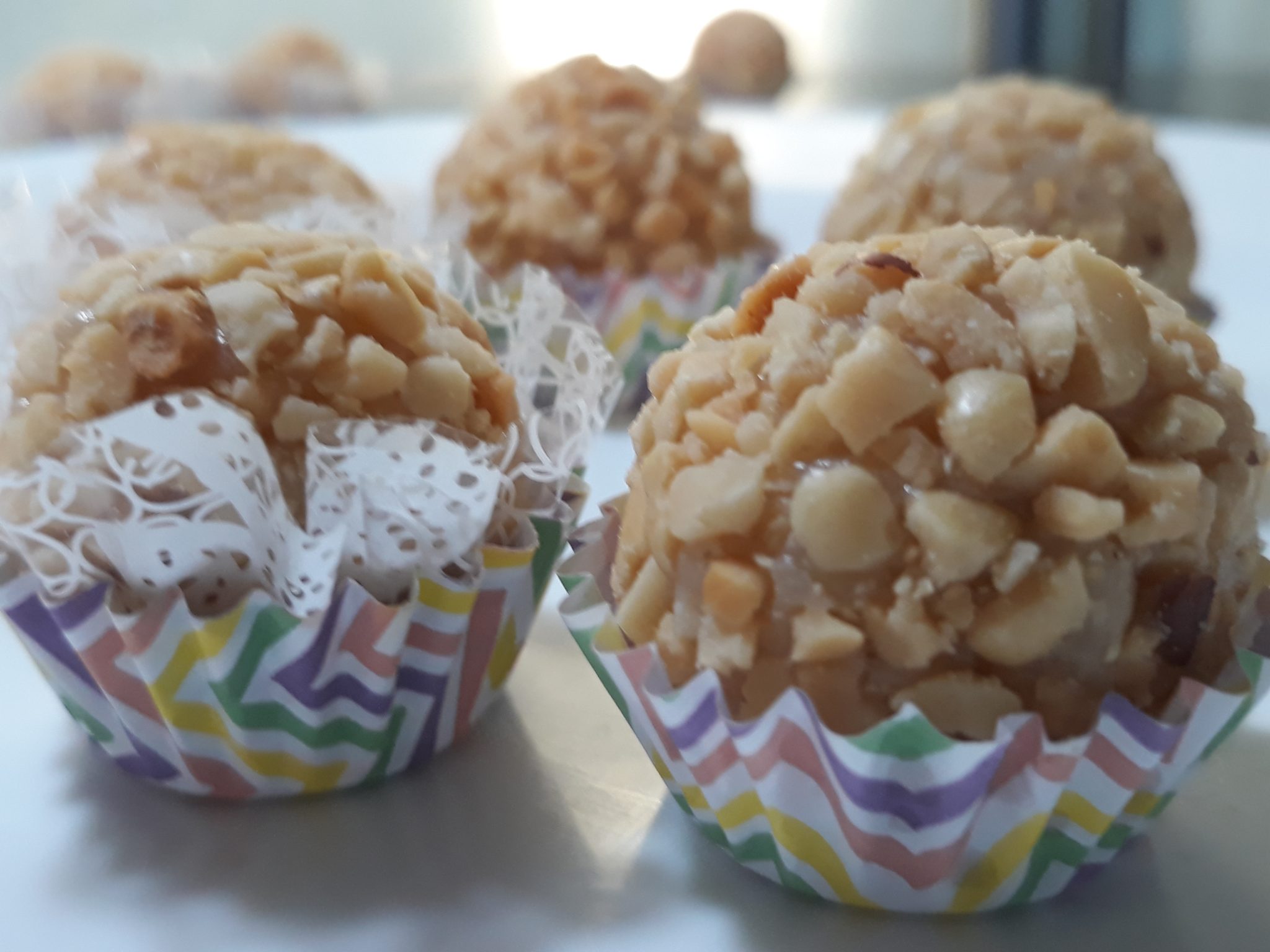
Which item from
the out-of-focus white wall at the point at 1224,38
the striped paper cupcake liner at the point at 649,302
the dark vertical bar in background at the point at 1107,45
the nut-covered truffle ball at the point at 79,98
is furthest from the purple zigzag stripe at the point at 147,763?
the out-of-focus white wall at the point at 1224,38

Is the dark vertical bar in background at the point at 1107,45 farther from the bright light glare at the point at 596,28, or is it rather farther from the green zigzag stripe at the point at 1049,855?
the green zigzag stripe at the point at 1049,855

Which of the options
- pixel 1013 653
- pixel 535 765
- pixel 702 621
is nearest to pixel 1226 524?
pixel 1013 653

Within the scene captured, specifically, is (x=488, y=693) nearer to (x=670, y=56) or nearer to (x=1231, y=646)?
(x=1231, y=646)

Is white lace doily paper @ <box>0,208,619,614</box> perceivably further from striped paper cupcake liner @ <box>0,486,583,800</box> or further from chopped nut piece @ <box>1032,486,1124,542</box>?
chopped nut piece @ <box>1032,486,1124,542</box>

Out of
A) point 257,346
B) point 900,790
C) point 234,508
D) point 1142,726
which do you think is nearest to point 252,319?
point 257,346

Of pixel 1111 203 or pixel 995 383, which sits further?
pixel 1111 203

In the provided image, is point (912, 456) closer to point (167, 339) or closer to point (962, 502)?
point (962, 502)

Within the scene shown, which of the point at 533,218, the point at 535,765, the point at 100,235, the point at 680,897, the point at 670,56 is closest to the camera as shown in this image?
the point at 680,897
